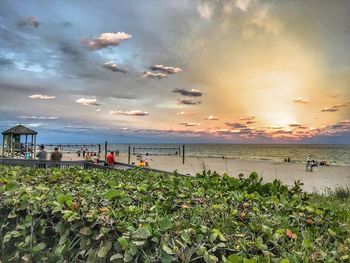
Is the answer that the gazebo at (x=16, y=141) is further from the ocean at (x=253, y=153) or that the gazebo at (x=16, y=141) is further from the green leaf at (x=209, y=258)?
the green leaf at (x=209, y=258)

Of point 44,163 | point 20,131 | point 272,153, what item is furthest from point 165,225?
point 272,153

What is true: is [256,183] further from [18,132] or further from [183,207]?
[18,132]

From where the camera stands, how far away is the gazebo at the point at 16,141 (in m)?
32.1

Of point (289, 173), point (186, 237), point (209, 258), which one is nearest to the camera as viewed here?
point (209, 258)

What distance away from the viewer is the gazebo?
32062 mm

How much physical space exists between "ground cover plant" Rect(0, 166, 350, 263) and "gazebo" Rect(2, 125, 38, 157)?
1228 inches

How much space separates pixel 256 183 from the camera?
161 inches

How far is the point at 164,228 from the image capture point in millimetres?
1901

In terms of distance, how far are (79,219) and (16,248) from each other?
3.33ft

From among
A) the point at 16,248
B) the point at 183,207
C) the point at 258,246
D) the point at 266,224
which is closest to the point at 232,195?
the point at 183,207

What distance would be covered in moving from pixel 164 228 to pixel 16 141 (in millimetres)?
34160

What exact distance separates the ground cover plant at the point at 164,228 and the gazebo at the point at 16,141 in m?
31.2

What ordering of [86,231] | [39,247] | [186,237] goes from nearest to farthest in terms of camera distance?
[186,237] → [86,231] → [39,247]

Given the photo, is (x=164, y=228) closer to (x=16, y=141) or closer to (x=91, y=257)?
(x=91, y=257)
